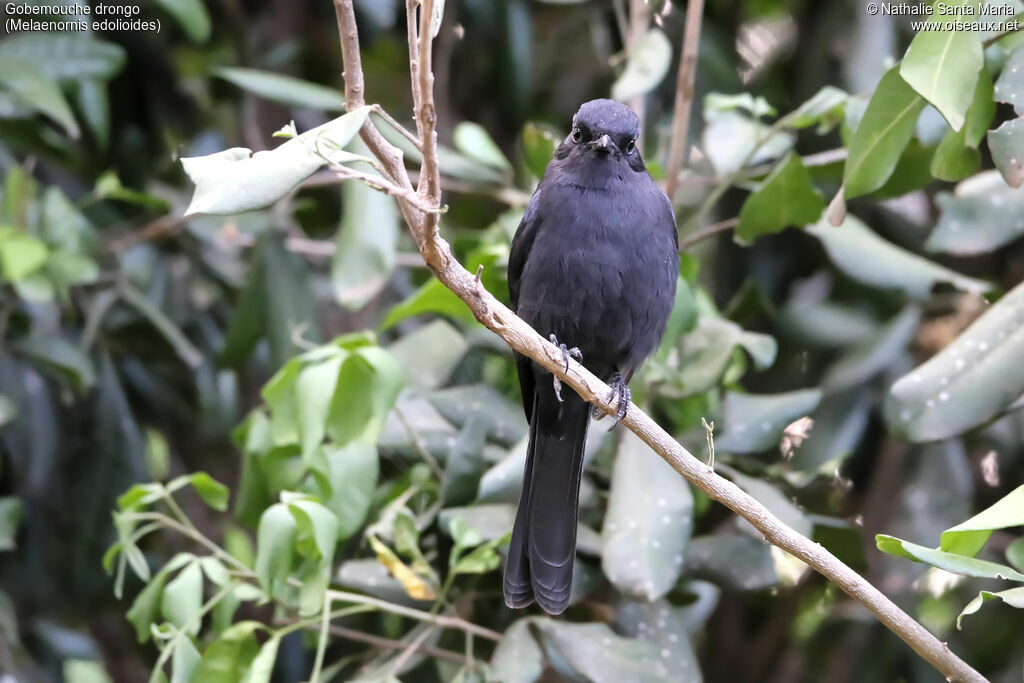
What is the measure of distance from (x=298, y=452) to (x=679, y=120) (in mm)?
1287

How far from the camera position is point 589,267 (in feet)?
8.90

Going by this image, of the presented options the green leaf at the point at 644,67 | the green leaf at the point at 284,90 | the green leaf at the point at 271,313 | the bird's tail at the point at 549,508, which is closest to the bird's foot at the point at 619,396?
the bird's tail at the point at 549,508

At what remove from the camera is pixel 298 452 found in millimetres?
2697

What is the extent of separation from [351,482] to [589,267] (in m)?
0.76

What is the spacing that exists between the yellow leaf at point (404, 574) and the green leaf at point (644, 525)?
17.0 inches

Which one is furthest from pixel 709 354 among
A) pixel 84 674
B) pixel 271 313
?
pixel 84 674

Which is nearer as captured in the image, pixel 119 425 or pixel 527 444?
pixel 527 444

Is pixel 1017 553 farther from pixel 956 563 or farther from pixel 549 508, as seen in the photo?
pixel 549 508

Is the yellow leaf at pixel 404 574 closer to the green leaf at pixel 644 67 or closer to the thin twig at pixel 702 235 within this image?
the thin twig at pixel 702 235

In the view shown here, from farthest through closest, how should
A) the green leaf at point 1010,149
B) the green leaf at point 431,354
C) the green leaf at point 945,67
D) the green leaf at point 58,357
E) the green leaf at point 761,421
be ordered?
the green leaf at point 58,357
the green leaf at point 431,354
the green leaf at point 761,421
the green leaf at point 1010,149
the green leaf at point 945,67

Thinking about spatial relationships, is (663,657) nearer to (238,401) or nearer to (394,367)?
(394,367)

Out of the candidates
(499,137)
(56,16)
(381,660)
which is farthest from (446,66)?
(381,660)

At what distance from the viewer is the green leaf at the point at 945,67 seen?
2.05 m

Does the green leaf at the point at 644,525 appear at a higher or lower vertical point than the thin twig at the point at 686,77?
lower
